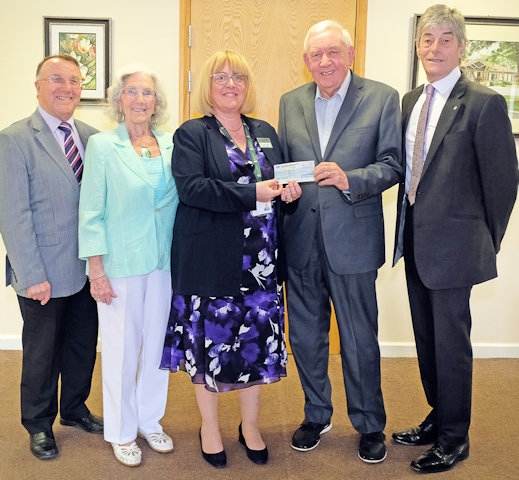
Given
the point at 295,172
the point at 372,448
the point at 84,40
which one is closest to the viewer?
the point at 295,172

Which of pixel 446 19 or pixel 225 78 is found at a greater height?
pixel 446 19

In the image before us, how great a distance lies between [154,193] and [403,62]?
216 centimetres

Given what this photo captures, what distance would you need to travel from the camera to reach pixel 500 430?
2859 mm

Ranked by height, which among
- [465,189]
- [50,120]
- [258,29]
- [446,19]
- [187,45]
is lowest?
[465,189]

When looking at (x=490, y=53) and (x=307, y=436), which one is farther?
(x=490, y=53)

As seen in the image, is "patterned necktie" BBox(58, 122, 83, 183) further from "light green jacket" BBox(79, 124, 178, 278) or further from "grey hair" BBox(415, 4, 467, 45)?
"grey hair" BBox(415, 4, 467, 45)

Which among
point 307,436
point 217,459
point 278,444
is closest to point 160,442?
point 217,459

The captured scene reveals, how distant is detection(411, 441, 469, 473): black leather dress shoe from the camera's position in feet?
8.02

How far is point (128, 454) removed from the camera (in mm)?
2480

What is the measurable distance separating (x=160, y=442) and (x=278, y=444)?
1.78 ft

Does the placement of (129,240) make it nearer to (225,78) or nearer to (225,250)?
(225,250)

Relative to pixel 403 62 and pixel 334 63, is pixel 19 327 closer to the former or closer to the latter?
pixel 334 63

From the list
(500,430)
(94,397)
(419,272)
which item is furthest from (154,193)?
(500,430)

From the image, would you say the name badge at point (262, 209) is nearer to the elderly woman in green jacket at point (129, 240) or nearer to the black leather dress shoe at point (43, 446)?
the elderly woman in green jacket at point (129, 240)
